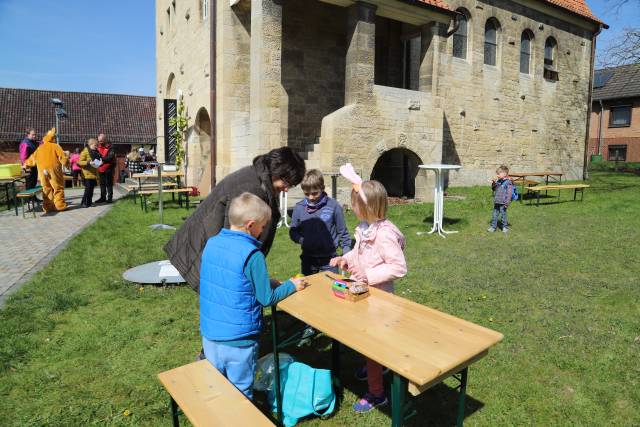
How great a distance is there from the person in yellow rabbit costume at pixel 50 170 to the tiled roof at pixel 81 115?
26.7 metres

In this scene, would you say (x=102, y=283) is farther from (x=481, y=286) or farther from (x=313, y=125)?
(x=313, y=125)

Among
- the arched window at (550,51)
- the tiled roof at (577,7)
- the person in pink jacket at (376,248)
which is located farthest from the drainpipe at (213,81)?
the arched window at (550,51)

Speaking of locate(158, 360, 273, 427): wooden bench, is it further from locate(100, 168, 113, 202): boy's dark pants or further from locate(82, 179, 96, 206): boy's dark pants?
locate(100, 168, 113, 202): boy's dark pants

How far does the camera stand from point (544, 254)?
7.22m

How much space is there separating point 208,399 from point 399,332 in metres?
1.03

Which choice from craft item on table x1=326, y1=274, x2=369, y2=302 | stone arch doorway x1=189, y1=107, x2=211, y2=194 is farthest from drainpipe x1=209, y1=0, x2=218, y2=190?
craft item on table x1=326, y1=274, x2=369, y2=302

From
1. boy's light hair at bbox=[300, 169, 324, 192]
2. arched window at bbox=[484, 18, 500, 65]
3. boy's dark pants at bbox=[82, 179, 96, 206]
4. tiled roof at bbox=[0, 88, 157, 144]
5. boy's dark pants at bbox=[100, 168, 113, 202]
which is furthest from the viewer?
tiled roof at bbox=[0, 88, 157, 144]

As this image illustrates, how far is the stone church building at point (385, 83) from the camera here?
1103 centimetres

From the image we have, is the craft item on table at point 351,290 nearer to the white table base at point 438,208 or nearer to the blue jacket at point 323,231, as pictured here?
the blue jacket at point 323,231

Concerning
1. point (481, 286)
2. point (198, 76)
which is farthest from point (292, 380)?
point (198, 76)

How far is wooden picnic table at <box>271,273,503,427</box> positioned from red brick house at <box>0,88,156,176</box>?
35.9 m

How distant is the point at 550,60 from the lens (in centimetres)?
1881

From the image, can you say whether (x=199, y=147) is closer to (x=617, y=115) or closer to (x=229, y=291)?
(x=229, y=291)

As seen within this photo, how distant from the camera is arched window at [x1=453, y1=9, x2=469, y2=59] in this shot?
15594 millimetres
